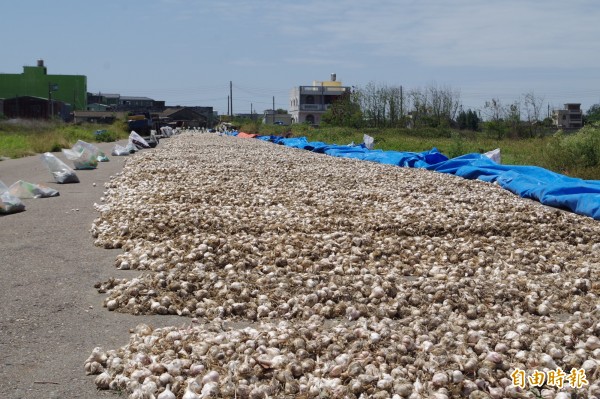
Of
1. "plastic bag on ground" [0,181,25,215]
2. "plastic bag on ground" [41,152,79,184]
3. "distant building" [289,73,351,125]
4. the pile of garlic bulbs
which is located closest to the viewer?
the pile of garlic bulbs

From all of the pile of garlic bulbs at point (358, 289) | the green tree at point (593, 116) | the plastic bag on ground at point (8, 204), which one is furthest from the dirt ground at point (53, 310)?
the green tree at point (593, 116)

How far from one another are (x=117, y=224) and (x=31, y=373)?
4945 millimetres

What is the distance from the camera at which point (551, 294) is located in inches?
236

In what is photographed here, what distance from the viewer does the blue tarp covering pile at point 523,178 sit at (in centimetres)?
1109

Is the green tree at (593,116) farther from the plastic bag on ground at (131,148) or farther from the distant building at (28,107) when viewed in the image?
the distant building at (28,107)

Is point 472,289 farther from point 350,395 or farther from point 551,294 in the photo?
point 350,395

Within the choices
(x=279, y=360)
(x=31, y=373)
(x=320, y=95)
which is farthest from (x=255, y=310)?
(x=320, y=95)

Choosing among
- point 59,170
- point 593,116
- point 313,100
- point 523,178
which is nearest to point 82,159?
point 59,170

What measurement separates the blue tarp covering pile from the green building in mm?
90211

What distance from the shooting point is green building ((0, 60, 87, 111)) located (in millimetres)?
103812

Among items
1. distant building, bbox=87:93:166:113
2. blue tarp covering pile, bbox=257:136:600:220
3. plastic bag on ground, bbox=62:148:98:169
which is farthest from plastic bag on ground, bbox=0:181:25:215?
distant building, bbox=87:93:166:113

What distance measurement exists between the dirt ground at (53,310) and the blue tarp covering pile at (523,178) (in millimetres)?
7465

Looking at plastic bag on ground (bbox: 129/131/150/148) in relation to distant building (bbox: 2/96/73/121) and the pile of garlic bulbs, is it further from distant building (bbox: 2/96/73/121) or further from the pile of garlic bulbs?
distant building (bbox: 2/96/73/121)

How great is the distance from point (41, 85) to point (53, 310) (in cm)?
10846
